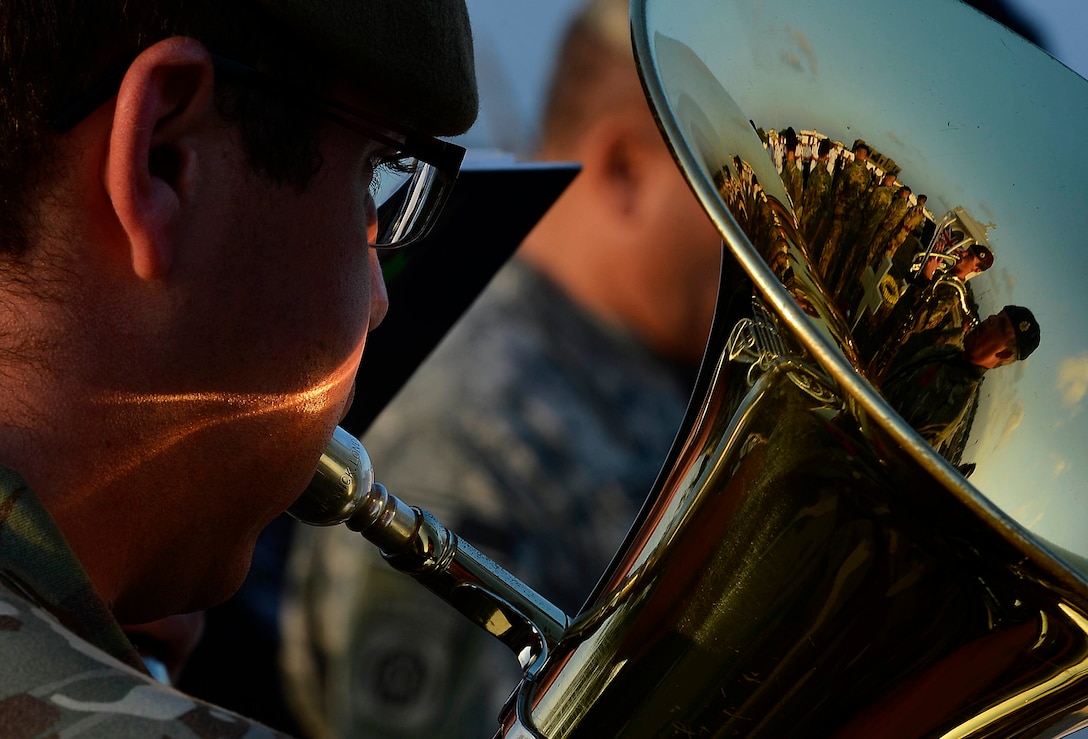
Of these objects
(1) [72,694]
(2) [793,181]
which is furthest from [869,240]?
(1) [72,694]

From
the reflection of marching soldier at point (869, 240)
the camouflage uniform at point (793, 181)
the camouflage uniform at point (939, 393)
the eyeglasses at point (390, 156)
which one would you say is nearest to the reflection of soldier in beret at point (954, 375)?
the camouflage uniform at point (939, 393)

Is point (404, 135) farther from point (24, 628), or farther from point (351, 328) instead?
point (24, 628)

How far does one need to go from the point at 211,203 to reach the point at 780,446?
561 millimetres

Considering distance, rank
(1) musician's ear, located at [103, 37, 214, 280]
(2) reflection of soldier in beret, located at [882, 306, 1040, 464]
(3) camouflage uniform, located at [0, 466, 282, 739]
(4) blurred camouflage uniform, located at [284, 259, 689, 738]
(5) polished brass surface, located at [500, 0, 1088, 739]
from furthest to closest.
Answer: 1. (4) blurred camouflage uniform, located at [284, 259, 689, 738]
2. (2) reflection of soldier in beret, located at [882, 306, 1040, 464]
3. (5) polished brass surface, located at [500, 0, 1088, 739]
4. (1) musician's ear, located at [103, 37, 214, 280]
5. (3) camouflage uniform, located at [0, 466, 282, 739]

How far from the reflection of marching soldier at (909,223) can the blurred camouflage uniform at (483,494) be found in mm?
1558

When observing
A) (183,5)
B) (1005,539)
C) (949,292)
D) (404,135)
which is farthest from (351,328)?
(949,292)

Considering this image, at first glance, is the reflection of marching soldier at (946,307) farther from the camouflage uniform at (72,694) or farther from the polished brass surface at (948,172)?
the camouflage uniform at (72,694)

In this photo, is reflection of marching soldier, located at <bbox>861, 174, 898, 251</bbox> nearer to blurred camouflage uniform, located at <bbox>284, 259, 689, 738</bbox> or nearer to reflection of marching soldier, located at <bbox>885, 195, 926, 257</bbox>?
reflection of marching soldier, located at <bbox>885, 195, 926, 257</bbox>

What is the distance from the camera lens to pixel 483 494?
3016 mm

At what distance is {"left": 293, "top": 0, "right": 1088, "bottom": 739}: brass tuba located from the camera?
1018 millimetres

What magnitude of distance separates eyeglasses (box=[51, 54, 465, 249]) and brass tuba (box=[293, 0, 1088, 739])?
220 mm

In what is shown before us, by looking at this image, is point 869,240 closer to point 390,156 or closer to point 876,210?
point 876,210

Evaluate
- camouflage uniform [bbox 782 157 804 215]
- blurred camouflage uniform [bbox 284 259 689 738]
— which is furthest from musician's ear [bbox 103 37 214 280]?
blurred camouflage uniform [bbox 284 259 689 738]

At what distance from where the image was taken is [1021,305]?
1.45m
